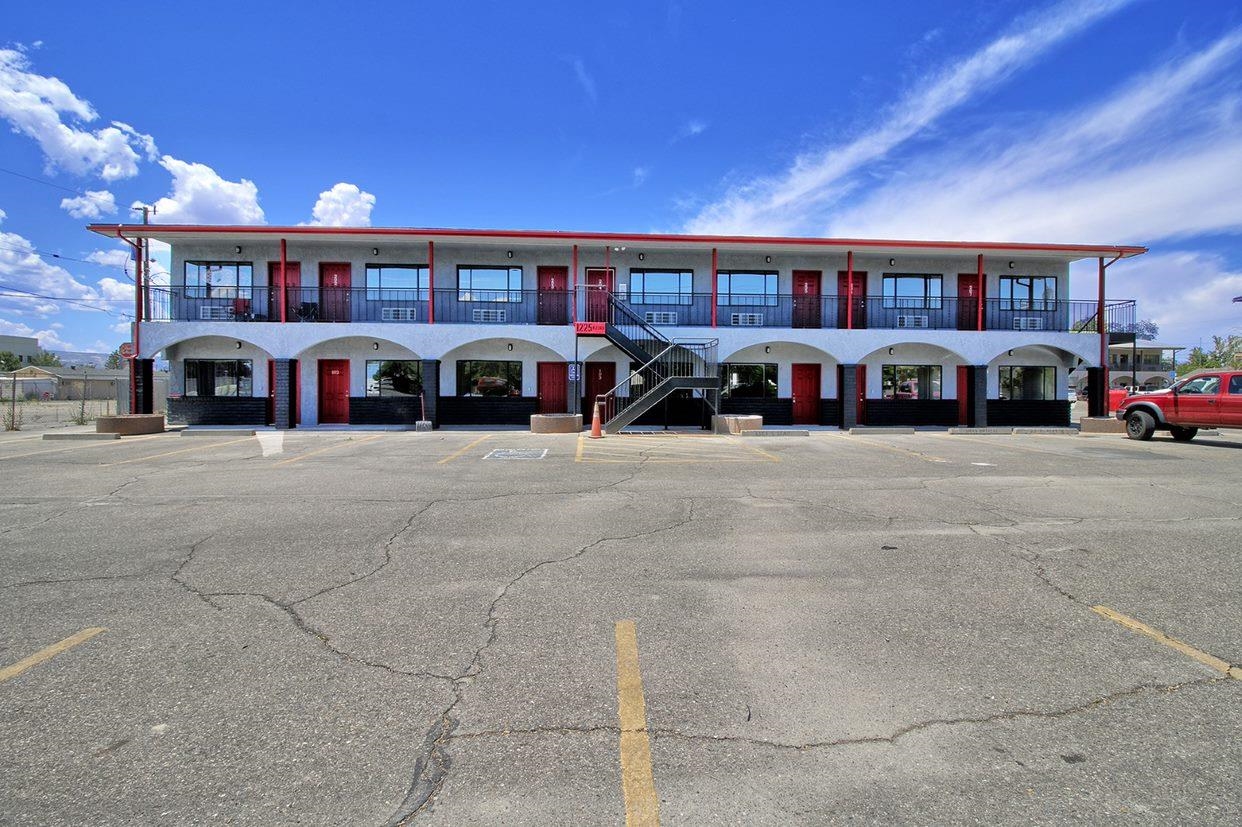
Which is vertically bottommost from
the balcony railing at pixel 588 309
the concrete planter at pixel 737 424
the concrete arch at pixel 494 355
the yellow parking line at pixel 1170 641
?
the yellow parking line at pixel 1170 641

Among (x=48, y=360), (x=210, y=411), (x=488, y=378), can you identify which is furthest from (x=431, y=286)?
(x=48, y=360)

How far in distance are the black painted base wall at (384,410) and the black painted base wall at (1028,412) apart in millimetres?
21138

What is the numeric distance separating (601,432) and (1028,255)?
16.8 m

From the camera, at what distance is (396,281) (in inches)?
808

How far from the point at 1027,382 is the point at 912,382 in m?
4.48

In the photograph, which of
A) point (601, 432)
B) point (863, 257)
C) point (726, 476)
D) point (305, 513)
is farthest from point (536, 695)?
point (863, 257)

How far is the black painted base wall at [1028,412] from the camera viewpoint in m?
21.5

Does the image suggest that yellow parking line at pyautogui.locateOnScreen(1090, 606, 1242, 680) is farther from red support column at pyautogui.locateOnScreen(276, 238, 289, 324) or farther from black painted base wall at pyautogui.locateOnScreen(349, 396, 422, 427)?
red support column at pyautogui.locateOnScreen(276, 238, 289, 324)

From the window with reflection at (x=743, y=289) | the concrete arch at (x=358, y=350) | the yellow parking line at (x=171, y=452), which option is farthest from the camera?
the window with reflection at (x=743, y=289)

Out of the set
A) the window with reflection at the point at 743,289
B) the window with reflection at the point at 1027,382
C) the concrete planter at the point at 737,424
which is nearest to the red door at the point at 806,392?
the window with reflection at the point at 743,289

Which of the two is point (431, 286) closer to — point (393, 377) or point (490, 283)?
point (490, 283)

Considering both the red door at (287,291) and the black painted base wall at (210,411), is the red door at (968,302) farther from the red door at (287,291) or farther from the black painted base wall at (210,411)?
the black painted base wall at (210,411)

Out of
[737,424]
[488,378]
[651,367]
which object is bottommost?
[737,424]

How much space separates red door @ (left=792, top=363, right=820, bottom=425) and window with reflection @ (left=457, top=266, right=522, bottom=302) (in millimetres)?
10650
